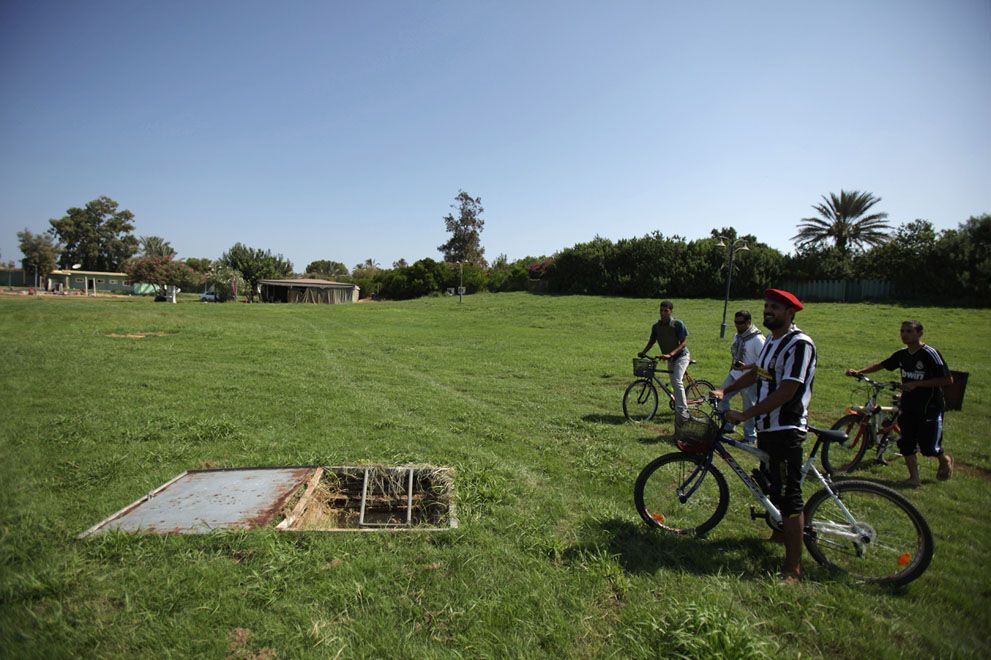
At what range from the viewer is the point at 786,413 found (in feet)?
11.6

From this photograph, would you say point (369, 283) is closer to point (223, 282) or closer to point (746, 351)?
point (223, 282)

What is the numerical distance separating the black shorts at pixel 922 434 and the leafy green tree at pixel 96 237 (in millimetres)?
105192

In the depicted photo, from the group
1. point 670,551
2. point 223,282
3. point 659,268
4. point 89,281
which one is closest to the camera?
point 670,551

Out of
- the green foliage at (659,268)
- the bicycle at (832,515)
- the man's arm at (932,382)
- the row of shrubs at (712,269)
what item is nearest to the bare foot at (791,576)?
the bicycle at (832,515)

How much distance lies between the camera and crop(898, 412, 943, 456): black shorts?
5.36 m

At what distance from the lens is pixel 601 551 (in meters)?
3.80

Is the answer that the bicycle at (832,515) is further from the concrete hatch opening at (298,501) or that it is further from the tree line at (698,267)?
the tree line at (698,267)

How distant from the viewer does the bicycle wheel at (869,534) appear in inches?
135

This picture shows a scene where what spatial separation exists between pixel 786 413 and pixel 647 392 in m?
5.07

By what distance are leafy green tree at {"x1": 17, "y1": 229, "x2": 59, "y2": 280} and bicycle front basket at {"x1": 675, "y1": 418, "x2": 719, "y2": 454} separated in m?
95.1

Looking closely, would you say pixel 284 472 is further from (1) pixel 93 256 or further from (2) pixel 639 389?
(1) pixel 93 256

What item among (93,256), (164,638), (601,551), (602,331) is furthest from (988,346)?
(93,256)

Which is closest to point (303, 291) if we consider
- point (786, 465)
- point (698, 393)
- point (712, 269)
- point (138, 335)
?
point (138, 335)

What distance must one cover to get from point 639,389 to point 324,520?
19.3 ft
